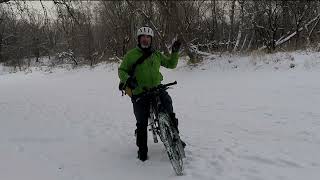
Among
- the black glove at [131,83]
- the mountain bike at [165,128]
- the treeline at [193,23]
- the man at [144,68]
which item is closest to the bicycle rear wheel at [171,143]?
the mountain bike at [165,128]

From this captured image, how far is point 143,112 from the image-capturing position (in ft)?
20.6

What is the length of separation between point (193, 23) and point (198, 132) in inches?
683

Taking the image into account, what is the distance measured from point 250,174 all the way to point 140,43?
7.57ft

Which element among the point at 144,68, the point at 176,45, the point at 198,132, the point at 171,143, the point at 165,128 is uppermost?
the point at 176,45

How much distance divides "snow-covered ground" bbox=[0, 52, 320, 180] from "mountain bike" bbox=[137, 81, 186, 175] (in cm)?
21

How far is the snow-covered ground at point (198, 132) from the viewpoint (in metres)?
5.85

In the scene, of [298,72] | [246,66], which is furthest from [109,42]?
[298,72]

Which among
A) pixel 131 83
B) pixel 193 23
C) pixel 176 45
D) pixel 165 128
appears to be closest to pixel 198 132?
pixel 165 128

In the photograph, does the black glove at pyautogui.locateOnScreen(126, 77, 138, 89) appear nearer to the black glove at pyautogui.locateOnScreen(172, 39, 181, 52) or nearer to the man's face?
the man's face

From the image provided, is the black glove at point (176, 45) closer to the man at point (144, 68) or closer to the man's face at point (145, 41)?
the man at point (144, 68)

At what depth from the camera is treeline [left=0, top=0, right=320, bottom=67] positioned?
15383mm

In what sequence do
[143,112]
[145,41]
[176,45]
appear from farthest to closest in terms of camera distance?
[143,112]
[145,41]
[176,45]

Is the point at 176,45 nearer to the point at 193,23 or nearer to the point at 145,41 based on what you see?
the point at 145,41

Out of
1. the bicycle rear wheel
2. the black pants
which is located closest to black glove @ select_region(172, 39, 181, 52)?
the black pants
